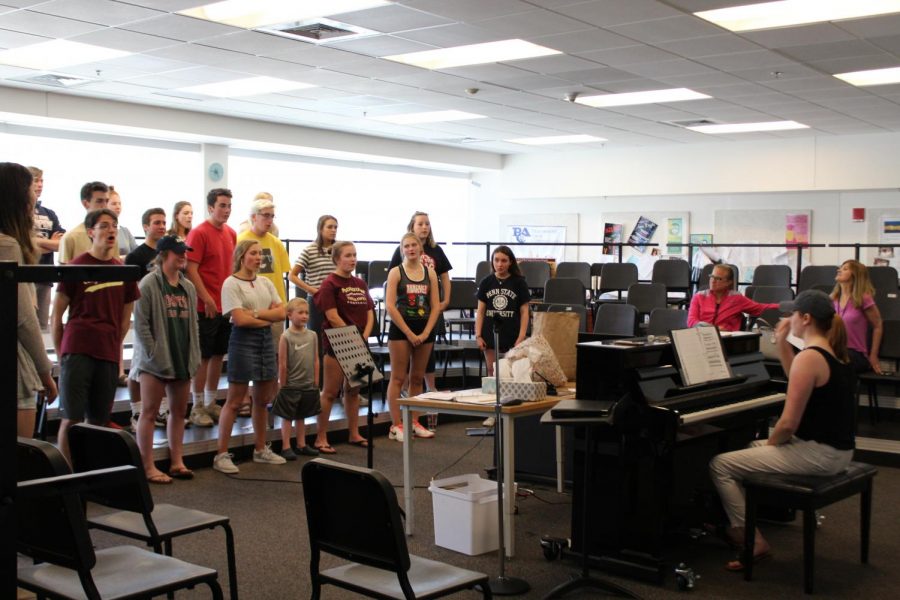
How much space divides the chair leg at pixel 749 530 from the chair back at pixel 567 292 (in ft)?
17.4

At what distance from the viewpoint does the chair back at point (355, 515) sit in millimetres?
2508

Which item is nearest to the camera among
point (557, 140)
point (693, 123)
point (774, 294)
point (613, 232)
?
point (774, 294)

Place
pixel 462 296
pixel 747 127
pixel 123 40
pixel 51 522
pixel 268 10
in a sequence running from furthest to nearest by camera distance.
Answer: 1. pixel 747 127
2. pixel 462 296
3. pixel 123 40
4. pixel 268 10
5. pixel 51 522

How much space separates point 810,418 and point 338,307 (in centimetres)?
316

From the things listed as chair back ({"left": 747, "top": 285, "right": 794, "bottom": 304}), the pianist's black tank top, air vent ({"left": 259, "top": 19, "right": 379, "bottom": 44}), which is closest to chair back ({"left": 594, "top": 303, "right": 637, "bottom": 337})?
chair back ({"left": 747, "top": 285, "right": 794, "bottom": 304})

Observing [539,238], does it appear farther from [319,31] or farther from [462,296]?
[319,31]

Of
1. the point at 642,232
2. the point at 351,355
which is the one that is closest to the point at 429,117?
the point at 642,232

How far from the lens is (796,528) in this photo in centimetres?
482

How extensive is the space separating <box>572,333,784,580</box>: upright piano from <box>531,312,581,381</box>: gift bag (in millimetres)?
802

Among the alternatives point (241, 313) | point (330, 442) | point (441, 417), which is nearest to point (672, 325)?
point (441, 417)

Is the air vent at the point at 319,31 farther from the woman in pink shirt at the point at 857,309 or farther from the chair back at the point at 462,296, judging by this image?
the woman in pink shirt at the point at 857,309

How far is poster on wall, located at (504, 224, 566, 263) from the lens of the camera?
51.1 ft

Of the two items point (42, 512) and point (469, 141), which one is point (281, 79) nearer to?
point (469, 141)

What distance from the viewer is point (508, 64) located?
8.29 metres
